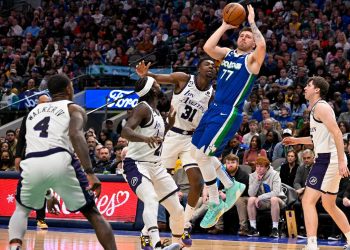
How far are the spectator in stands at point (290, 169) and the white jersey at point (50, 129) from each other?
8.09m

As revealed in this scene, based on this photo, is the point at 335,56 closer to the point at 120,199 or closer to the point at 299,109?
the point at 299,109

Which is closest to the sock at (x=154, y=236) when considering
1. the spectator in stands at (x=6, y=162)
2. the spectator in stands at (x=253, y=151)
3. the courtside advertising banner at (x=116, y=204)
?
the courtside advertising banner at (x=116, y=204)

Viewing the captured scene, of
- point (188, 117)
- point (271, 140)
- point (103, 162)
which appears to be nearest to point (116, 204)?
point (103, 162)

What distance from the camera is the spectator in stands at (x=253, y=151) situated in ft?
54.3

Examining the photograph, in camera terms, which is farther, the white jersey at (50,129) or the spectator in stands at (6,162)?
the spectator in stands at (6,162)

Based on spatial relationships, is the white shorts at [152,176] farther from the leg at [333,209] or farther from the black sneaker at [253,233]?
the black sneaker at [253,233]

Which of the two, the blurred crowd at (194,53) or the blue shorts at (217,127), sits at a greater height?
the blue shorts at (217,127)

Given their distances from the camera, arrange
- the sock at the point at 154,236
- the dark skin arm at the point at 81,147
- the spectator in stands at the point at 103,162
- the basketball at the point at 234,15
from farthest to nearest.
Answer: the spectator in stands at the point at 103,162
the basketball at the point at 234,15
the sock at the point at 154,236
the dark skin arm at the point at 81,147

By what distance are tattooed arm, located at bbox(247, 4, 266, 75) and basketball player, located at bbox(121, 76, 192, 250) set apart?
1.35 metres

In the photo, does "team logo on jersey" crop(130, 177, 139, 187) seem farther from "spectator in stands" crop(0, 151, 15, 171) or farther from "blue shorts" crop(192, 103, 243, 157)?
"spectator in stands" crop(0, 151, 15, 171)

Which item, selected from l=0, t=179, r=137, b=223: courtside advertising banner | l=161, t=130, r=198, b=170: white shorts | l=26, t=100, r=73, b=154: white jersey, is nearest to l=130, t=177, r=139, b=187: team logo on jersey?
l=161, t=130, r=198, b=170: white shorts

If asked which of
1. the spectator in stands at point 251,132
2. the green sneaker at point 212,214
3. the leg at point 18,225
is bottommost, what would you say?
the spectator in stands at point 251,132

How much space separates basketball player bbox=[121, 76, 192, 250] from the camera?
9828 millimetres

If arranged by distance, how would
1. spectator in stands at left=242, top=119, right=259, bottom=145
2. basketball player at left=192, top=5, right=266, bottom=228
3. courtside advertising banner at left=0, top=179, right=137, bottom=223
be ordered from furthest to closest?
spectator in stands at left=242, top=119, right=259, bottom=145 → courtside advertising banner at left=0, top=179, right=137, bottom=223 → basketball player at left=192, top=5, right=266, bottom=228
